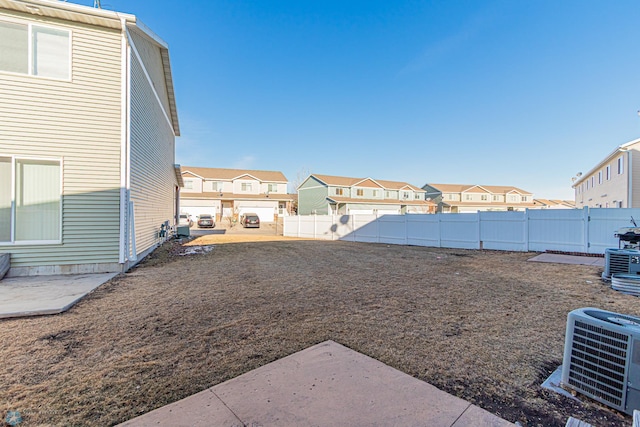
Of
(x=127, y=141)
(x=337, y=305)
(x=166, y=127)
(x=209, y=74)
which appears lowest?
(x=337, y=305)

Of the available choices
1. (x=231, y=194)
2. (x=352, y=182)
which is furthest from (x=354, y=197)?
(x=231, y=194)

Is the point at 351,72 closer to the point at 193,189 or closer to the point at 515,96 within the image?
the point at 515,96

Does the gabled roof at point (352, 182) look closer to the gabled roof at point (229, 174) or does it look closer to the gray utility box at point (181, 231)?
the gabled roof at point (229, 174)

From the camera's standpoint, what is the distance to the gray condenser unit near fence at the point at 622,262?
5504mm

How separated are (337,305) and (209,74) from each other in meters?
17.5

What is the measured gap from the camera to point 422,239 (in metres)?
13.9

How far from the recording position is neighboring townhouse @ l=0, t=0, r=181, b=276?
6430 millimetres

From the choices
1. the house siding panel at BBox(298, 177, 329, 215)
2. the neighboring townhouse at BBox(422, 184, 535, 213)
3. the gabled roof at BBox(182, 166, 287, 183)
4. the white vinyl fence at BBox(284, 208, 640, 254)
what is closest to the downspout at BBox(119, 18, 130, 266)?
the white vinyl fence at BBox(284, 208, 640, 254)

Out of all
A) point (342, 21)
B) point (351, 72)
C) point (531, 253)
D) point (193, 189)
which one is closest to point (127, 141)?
point (342, 21)

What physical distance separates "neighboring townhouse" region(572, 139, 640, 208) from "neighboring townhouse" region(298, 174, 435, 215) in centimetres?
1890

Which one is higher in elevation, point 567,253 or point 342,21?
point 342,21

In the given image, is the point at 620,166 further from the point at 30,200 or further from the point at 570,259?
the point at 30,200

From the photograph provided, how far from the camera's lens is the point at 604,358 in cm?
214

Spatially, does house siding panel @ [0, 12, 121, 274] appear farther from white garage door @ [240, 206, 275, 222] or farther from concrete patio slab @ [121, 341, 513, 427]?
white garage door @ [240, 206, 275, 222]
